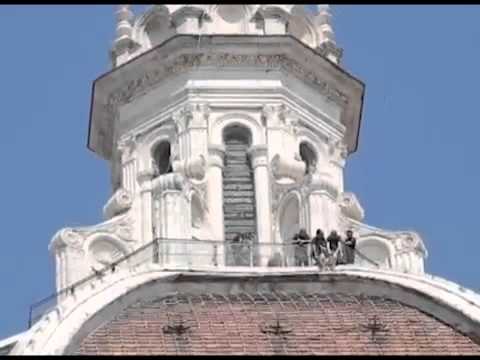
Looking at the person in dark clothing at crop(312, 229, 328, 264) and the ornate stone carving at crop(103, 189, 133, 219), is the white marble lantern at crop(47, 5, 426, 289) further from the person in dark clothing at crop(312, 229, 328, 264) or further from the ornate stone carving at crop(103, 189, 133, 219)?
the person in dark clothing at crop(312, 229, 328, 264)

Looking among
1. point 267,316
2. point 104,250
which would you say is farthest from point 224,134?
point 267,316

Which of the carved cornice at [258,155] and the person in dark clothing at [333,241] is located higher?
the carved cornice at [258,155]

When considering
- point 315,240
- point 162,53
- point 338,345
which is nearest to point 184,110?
point 162,53

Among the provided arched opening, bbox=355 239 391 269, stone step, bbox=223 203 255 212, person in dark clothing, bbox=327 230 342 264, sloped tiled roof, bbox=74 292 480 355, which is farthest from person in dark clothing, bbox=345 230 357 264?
stone step, bbox=223 203 255 212

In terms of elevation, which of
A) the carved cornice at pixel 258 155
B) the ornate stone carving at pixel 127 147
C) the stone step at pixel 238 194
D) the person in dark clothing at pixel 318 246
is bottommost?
the person in dark clothing at pixel 318 246

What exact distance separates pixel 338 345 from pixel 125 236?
10.8m

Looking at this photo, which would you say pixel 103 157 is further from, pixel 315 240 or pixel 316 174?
pixel 315 240

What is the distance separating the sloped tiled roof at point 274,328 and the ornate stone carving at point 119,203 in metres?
8.27

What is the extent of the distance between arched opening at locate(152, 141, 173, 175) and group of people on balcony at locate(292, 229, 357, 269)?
5.81 metres

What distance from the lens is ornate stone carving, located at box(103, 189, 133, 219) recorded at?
68062 millimetres

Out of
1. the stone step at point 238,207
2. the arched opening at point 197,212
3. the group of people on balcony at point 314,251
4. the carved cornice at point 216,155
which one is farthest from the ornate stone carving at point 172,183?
the group of people on balcony at point 314,251

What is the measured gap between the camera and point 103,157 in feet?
236

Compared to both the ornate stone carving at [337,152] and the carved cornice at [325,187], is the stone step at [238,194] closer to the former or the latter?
the carved cornice at [325,187]

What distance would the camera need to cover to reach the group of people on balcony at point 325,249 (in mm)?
61438
